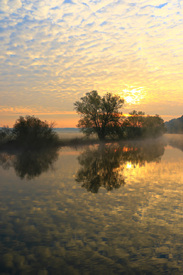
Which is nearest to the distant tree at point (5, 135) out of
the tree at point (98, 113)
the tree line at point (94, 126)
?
the tree line at point (94, 126)

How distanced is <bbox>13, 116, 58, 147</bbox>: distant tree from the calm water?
A: 22.8 metres

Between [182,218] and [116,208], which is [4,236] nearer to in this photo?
[116,208]

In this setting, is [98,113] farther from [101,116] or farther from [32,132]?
[32,132]

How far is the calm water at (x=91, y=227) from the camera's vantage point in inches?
200

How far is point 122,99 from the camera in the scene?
181 feet

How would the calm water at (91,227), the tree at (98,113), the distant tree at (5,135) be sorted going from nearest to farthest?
1. the calm water at (91,227)
2. the distant tree at (5,135)
3. the tree at (98,113)

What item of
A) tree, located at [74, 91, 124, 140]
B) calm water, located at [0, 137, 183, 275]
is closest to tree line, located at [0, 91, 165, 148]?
tree, located at [74, 91, 124, 140]

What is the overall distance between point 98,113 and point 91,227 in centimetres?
4857

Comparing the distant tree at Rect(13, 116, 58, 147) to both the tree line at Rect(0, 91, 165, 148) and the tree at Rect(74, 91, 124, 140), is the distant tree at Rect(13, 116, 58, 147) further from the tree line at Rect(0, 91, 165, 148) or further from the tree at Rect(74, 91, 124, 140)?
the tree at Rect(74, 91, 124, 140)

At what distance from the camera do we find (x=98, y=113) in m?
54.7

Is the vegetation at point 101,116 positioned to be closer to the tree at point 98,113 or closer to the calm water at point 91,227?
the tree at point 98,113

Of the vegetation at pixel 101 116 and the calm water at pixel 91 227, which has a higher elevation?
the vegetation at pixel 101 116

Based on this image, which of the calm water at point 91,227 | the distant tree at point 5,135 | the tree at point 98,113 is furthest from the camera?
the tree at point 98,113

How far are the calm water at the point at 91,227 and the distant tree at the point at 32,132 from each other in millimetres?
22758
